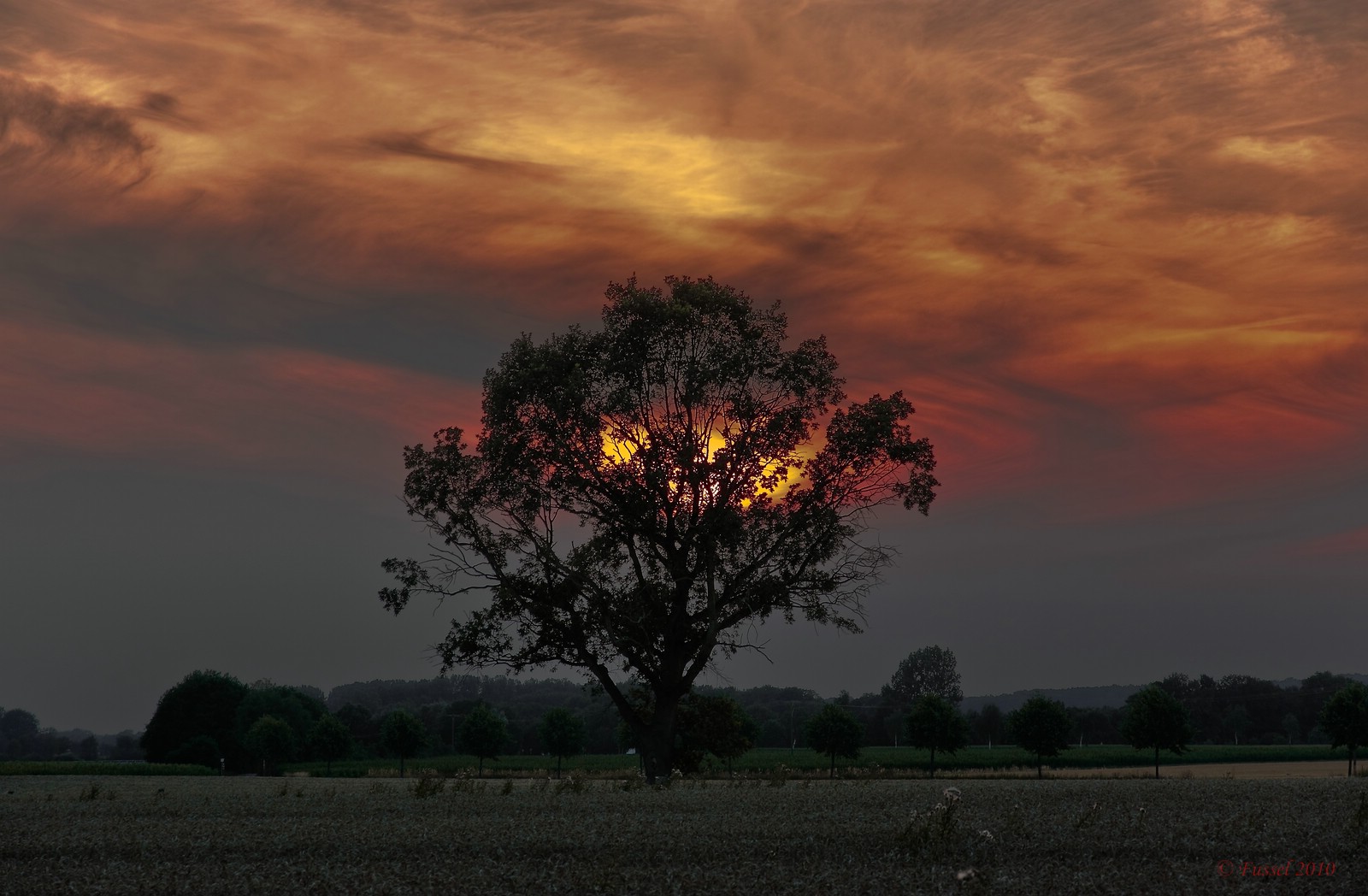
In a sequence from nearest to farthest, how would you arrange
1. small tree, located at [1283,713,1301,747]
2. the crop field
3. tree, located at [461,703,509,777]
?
the crop field < tree, located at [461,703,509,777] < small tree, located at [1283,713,1301,747]

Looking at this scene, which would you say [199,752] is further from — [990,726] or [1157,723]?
[990,726]

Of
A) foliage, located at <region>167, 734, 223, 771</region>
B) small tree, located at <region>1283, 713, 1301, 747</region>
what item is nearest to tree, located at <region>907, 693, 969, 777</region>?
foliage, located at <region>167, 734, 223, 771</region>

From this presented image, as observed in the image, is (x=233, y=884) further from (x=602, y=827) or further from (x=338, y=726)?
(x=338, y=726)

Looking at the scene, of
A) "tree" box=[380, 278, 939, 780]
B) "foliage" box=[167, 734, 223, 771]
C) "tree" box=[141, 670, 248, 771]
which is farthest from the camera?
"tree" box=[141, 670, 248, 771]

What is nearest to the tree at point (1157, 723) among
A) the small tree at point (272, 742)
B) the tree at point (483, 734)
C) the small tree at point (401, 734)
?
the tree at point (483, 734)

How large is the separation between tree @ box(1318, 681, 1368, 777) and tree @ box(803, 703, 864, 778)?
34.4 m

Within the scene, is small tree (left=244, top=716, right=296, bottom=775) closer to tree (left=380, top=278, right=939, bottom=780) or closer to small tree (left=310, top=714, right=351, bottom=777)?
small tree (left=310, top=714, right=351, bottom=777)

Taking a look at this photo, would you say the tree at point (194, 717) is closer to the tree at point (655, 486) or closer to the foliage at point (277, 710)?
the foliage at point (277, 710)

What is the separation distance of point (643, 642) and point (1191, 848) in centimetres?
2958

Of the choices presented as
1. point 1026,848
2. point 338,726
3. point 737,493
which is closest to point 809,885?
point 1026,848

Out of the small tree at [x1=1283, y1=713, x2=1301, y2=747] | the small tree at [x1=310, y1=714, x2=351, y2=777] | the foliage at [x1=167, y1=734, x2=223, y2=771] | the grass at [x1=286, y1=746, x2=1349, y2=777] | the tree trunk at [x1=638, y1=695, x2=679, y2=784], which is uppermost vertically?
the tree trunk at [x1=638, y1=695, x2=679, y2=784]

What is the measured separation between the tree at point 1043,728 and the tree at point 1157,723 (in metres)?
5.43

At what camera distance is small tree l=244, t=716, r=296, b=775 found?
102812mm

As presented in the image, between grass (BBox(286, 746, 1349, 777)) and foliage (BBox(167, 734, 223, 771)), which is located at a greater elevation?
foliage (BBox(167, 734, 223, 771))
